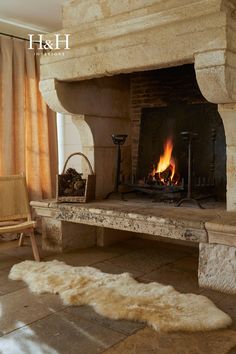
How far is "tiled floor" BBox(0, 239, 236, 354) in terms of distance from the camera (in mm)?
2018

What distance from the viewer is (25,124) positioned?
464 centimetres

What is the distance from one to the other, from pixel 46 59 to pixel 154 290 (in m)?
2.35

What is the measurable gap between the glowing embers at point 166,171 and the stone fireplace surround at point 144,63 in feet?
1.67

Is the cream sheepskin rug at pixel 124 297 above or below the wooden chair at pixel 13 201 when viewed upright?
below

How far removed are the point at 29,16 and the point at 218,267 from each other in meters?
3.26

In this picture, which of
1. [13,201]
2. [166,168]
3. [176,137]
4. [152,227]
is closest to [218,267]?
[152,227]

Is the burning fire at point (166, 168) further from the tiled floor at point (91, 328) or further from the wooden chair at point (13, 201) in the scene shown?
the wooden chair at point (13, 201)

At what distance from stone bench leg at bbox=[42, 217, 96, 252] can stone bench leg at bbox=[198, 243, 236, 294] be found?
1468mm

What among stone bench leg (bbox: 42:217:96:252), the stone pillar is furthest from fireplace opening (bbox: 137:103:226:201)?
stone bench leg (bbox: 42:217:96:252)

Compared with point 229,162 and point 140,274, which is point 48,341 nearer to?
point 140,274

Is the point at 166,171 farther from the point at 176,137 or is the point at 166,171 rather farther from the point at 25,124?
the point at 25,124

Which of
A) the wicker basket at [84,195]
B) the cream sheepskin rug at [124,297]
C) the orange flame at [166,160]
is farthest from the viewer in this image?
the orange flame at [166,160]

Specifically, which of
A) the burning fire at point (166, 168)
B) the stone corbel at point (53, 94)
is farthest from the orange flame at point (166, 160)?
the stone corbel at point (53, 94)

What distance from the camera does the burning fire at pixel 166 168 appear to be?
386 cm
